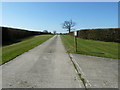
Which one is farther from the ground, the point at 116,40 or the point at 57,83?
the point at 116,40

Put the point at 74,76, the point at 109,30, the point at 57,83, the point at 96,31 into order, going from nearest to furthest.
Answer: the point at 57,83, the point at 74,76, the point at 109,30, the point at 96,31

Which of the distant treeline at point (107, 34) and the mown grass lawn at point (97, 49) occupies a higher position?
the distant treeline at point (107, 34)

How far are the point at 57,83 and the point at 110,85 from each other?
5.98 feet

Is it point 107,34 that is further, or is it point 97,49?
point 107,34

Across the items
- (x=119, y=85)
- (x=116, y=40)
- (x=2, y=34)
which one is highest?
(x=2, y=34)

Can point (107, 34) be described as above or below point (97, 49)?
above

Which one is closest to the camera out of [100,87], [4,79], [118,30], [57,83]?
[100,87]

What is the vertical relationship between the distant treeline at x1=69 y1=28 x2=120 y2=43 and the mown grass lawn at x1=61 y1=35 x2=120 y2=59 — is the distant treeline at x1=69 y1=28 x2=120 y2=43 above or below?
above

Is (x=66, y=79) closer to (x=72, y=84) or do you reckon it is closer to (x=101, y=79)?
(x=72, y=84)

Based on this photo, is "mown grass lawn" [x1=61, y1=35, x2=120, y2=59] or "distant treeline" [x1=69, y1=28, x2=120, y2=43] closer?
"mown grass lawn" [x1=61, y1=35, x2=120, y2=59]

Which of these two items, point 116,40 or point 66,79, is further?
point 116,40

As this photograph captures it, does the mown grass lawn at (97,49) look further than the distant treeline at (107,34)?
No

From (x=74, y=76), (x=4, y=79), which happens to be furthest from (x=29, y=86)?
(x=74, y=76)

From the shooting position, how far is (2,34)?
58.1 ft
